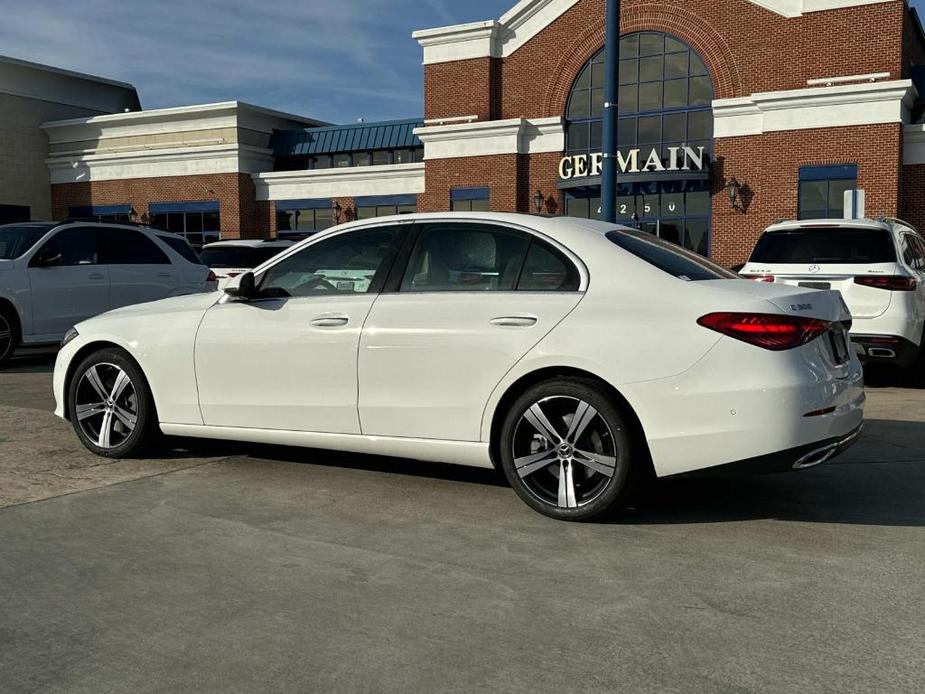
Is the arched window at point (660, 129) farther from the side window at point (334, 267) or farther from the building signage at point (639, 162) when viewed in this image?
the side window at point (334, 267)

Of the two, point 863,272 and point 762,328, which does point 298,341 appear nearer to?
point 762,328

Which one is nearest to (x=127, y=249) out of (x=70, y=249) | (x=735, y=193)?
(x=70, y=249)

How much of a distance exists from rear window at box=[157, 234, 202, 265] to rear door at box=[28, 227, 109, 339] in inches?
40.9

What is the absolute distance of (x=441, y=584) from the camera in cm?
375

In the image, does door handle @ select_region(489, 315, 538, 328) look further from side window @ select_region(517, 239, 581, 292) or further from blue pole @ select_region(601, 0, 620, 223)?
blue pole @ select_region(601, 0, 620, 223)

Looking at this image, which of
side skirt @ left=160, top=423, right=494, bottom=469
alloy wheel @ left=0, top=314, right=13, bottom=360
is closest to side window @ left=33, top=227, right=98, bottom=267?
alloy wheel @ left=0, top=314, right=13, bottom=360

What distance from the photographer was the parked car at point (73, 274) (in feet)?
38.3

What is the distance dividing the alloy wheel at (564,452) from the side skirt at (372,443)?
273 mm

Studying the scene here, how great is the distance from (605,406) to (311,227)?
Result: 111 feet

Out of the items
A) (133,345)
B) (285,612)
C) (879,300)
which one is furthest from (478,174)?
(285,612)

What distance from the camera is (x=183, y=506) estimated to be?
16.2 feet

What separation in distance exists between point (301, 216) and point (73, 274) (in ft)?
84.9

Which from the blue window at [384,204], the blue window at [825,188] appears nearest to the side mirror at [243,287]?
the blue window at [825,188]

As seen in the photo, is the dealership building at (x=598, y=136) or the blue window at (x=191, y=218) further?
the blue window at (x=191, y=218)
